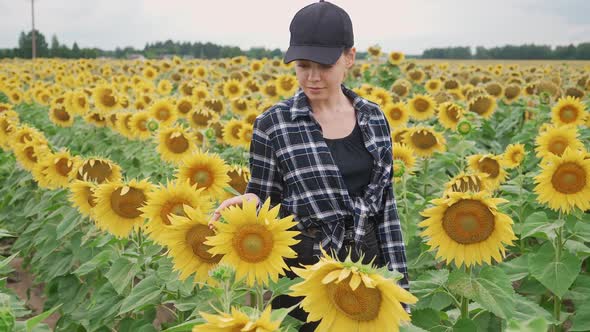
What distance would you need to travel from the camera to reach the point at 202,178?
326 cm

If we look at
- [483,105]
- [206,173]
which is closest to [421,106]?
[483,105]

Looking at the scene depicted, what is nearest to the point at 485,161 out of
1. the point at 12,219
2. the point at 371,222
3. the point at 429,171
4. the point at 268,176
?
the point at 429,171

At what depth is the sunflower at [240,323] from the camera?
4.53 feet

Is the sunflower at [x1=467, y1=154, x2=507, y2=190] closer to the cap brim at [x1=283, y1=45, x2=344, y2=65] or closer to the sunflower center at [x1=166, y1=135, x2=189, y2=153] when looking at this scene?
the sunflower center at [x1=166, y1=135, x2=189, y2=153]

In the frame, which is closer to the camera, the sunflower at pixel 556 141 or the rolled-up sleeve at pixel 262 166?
the rolled-up sleeve at pixel 262 166

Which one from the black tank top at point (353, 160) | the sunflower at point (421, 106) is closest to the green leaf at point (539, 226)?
the black tank top at point (353, 160)

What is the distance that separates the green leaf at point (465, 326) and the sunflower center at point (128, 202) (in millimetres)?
1457

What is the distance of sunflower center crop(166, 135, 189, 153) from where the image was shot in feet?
14.7

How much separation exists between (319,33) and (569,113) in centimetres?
434

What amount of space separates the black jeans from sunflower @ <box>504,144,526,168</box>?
1860 mm

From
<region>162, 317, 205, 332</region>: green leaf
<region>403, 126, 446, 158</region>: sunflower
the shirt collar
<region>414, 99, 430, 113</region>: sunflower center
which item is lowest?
<region>162, 317, 205, 332</region>: green leaf

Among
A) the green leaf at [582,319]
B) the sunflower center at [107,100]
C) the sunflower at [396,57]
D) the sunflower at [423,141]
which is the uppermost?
the sunflower at [396,57]

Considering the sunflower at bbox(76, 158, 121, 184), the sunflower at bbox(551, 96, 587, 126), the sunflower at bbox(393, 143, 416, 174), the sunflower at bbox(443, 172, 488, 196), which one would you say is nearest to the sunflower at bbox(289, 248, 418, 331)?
the sunflower at bbox(443, 172, 488, 196)

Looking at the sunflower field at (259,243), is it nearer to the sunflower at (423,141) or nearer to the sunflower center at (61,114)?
the sunflower at (423,141)
